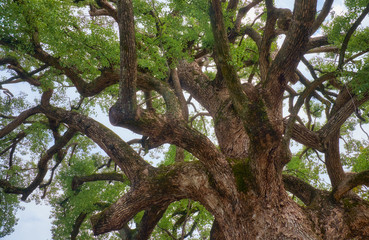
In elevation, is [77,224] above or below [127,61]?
below

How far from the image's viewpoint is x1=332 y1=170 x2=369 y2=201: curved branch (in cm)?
421

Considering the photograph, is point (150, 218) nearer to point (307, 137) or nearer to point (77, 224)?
point (307, 137)

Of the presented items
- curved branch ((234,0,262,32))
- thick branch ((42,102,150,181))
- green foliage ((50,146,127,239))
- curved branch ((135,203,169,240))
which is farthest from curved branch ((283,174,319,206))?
green foliage ((50,146,127,239))

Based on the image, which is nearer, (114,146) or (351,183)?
(351,183)

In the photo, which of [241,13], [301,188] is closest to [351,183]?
[301,188]

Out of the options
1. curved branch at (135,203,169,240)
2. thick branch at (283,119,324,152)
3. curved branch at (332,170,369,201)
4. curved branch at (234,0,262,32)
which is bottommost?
curved branch at (332,170,369,201)

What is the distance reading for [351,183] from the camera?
14.1ft

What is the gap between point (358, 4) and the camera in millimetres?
4398

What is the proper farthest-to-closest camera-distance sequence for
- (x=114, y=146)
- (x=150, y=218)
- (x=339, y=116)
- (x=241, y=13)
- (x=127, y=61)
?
(x=241, y=13), (x=150, y=218), (x=339, y=116), (x=114, y=146), (x=127, y=61)

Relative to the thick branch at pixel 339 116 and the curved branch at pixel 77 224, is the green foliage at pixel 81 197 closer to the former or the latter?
the curved branch at pixel 77 224

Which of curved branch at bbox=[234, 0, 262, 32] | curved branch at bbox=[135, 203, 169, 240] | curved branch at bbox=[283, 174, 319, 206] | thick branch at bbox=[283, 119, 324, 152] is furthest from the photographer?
curved branch at bbox=[234, 0, 262, 32]

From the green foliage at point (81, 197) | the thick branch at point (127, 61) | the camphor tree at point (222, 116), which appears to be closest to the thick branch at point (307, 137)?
the camphor tree at point (222, 116)

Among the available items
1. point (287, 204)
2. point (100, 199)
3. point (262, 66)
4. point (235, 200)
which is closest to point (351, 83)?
point (262, 66)

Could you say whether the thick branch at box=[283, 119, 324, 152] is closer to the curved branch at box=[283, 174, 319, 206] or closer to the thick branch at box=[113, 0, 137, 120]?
the curved branch at box=[283, 174, 319, 206]
